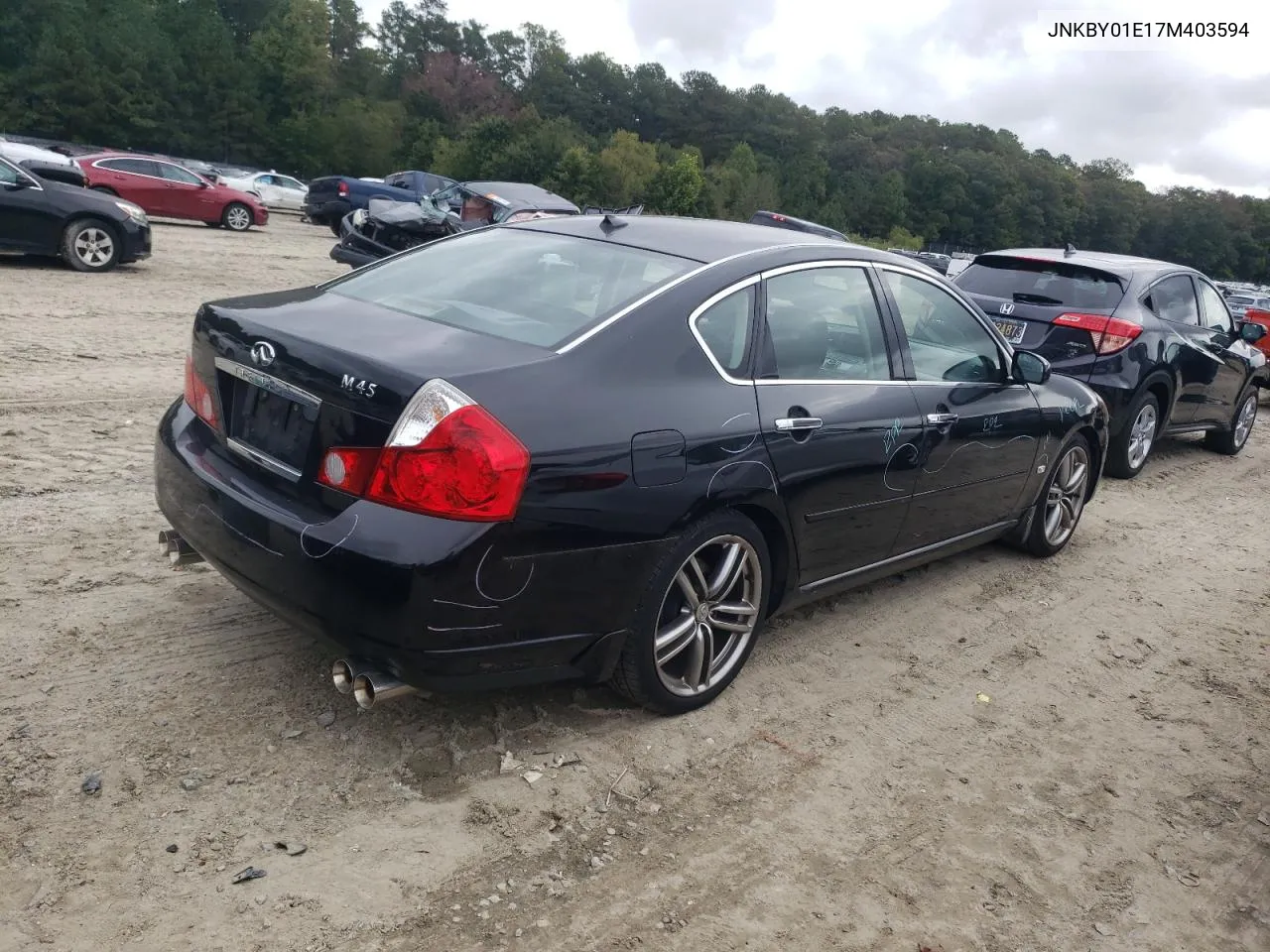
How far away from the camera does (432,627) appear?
9.32 ft

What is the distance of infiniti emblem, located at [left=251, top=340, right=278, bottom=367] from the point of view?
3.16m

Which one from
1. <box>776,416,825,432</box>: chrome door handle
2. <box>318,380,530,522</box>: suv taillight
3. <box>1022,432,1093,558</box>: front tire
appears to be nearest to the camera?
<box>318,380,530,522</box>: suv taillight

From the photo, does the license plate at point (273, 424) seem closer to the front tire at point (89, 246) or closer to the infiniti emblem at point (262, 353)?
the infiniti emblem at point (262, 353)

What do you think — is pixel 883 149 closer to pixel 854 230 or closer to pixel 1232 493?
pixel 854 230

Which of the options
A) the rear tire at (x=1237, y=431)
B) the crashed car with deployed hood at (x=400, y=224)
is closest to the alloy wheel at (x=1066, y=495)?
the rear tire at (x=1237, y=431)

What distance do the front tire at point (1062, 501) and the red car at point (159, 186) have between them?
66.5ft

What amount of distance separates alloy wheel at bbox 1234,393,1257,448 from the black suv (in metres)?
1.13

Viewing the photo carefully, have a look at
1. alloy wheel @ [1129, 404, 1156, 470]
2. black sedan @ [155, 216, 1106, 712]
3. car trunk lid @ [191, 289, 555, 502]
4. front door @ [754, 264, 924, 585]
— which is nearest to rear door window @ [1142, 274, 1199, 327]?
alloy wheel @ [1129, 404, 1156, 470]

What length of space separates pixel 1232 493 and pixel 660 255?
648 cm

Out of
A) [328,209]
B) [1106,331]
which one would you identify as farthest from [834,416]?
[328,209]

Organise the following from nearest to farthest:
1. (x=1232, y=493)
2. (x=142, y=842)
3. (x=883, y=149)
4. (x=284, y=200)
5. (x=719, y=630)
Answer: (x=142, y=842)
(x=719, y=630)
(x=1232, y=493)
(x=284, y=200)
(x=883, y=149)

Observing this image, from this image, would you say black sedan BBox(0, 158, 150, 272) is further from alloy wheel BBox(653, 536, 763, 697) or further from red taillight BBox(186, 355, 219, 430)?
alloy wheel BBox(653, 536, 763, 697)

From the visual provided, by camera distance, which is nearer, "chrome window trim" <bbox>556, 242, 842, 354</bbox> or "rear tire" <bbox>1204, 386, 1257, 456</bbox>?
"chrome window trim" <bbox>556, 242, 842, 354</bbox>

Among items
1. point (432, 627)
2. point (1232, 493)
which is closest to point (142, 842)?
point (432, 627)
